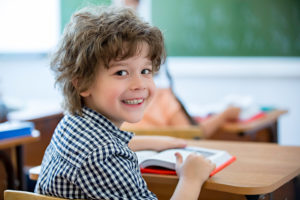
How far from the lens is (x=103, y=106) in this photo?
1.40m

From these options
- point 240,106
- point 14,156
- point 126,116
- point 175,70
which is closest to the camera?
point 126,116

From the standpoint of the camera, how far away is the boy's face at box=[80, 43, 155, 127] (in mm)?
1377

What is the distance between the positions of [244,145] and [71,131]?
0.84 m

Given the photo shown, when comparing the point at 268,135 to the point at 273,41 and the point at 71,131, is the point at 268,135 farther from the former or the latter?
the point at 71,131

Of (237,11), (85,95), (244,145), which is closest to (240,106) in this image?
(244,145)

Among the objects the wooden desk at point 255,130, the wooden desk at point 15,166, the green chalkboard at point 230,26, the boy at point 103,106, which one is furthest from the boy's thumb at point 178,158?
the green chalkboard at point 230,26

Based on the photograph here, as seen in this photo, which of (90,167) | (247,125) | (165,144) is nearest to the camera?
(90,167)

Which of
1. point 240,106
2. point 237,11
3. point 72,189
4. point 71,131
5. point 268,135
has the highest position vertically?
point 237,11

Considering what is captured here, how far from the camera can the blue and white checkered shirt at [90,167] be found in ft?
4.00

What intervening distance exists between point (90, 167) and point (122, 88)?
0.91 ft

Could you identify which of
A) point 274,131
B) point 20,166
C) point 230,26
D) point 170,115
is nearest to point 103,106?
point 20,166

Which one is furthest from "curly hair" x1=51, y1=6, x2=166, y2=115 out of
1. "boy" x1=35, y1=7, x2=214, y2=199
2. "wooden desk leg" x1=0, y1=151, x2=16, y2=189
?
"wooden desk leg" x1=0, y1=151, x2=16, y2=189

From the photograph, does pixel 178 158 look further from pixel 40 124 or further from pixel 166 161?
pixel 40 124

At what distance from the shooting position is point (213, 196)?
155 centimetres
